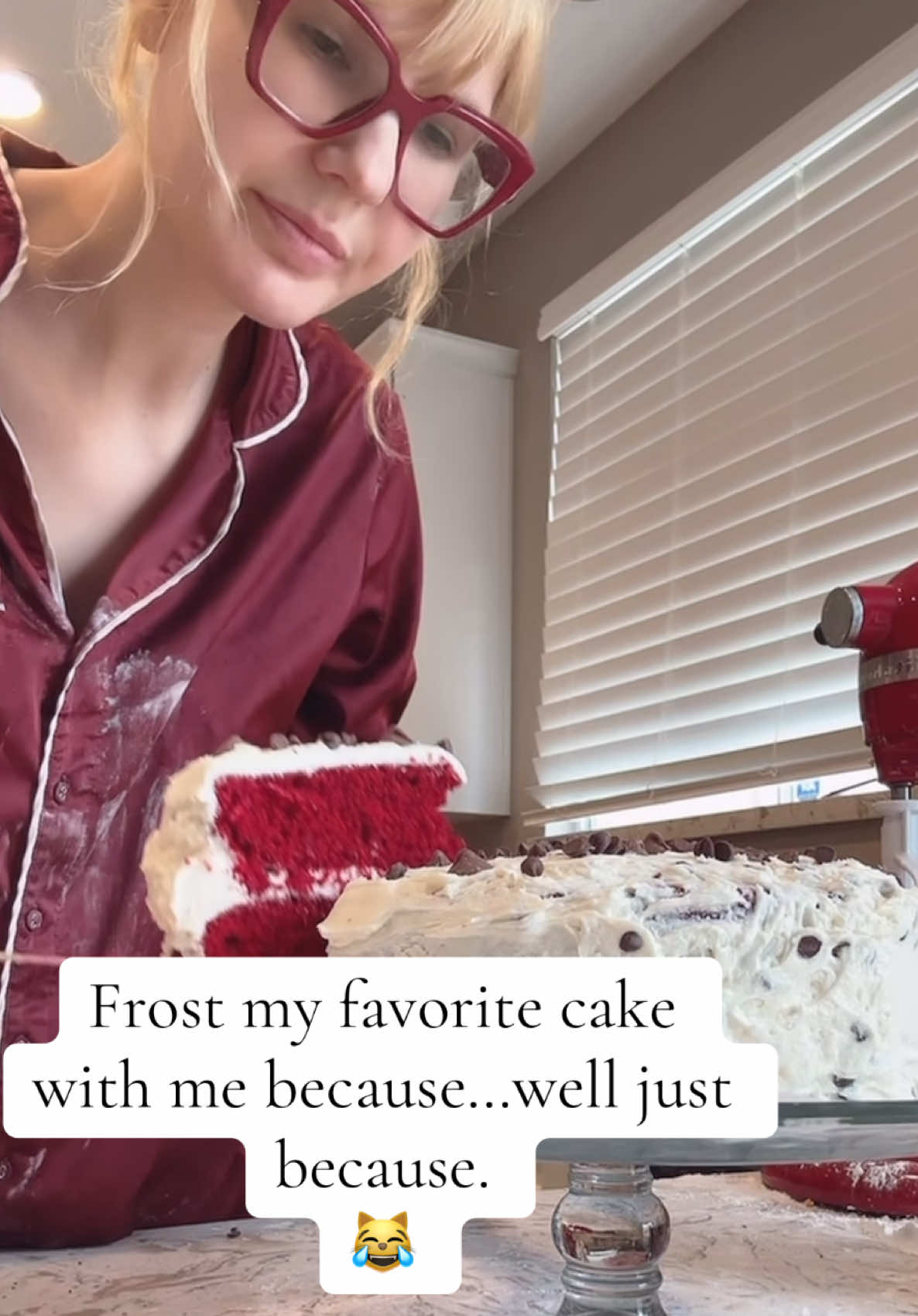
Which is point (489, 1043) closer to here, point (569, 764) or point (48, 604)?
point (48, 604)

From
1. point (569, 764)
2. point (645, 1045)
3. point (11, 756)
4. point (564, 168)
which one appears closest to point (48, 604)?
point (11, 756)

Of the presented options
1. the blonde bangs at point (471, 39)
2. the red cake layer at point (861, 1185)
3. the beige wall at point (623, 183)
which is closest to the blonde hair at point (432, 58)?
the blonde bangs at point (471, 39)

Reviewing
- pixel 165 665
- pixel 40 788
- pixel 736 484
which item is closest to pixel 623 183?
pixel 736 484

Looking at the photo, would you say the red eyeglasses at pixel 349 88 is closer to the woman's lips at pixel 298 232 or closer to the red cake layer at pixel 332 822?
the woman's lips at pixel 298 232

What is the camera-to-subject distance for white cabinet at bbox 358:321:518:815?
89.8 inches

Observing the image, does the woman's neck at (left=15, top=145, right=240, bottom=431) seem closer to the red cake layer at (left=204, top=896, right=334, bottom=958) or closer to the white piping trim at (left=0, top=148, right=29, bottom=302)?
the white piping trim at (left=0, top=148, right=29, bottom=302)

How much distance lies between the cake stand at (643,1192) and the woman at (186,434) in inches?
15.2

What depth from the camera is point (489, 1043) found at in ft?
1.53

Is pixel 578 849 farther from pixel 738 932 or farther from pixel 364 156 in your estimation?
pixel 364 156

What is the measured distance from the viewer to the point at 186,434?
96 centimetres

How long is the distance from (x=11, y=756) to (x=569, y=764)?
1.38 m

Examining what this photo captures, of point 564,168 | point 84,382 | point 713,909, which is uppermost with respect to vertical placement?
point 564,168

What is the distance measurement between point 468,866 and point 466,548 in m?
1.78

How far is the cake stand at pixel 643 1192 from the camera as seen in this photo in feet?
1.69
